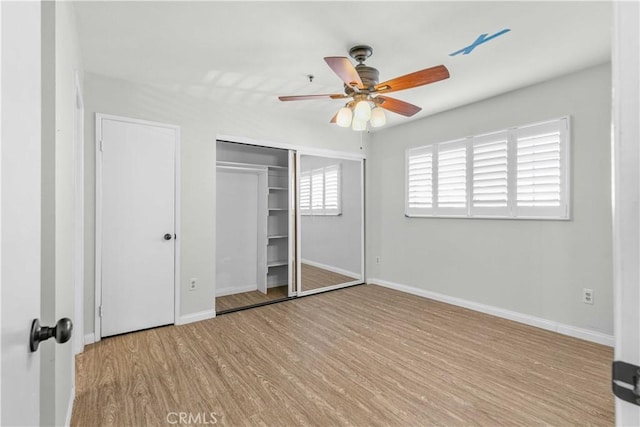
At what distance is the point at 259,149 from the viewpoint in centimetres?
456

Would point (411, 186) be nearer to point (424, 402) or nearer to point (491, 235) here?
point (491, 235)

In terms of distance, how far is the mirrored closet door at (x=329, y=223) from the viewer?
4.46m

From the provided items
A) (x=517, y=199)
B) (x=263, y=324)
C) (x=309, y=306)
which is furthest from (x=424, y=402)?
(x=517, y=199)

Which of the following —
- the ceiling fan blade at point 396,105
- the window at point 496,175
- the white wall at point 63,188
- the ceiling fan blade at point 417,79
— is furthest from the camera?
the window at point 496,175

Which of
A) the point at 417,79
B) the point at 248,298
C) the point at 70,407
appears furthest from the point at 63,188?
the point at 248,298

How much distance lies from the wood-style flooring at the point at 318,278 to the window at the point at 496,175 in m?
1.45

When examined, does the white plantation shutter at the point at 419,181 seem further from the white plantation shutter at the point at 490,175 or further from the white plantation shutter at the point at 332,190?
the white plantation shutter at the point at 332,190

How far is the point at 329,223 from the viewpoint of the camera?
4766mm

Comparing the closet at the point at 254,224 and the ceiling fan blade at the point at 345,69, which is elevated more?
the ceiling fan blade at the point at 345,69

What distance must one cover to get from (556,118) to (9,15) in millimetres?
3861

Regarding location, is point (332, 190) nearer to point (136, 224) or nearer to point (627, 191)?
point (136, 224)

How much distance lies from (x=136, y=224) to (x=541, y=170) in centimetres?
408

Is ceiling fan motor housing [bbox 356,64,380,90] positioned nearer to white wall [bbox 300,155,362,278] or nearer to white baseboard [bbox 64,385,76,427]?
white wall [bbox 300,155,362,278]

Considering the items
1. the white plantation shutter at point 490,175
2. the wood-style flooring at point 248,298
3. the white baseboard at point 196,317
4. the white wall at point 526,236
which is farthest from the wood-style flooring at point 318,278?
the white plantation shutter at point 490,175
